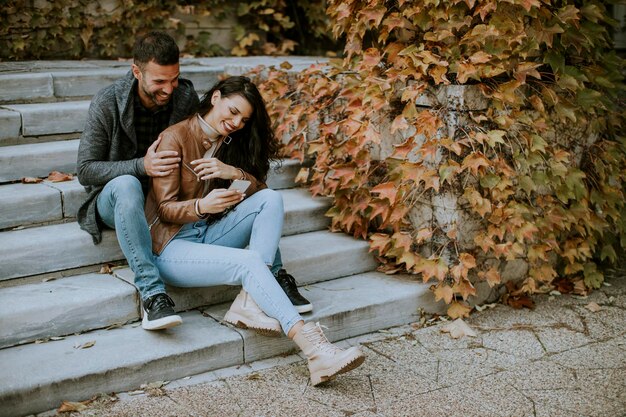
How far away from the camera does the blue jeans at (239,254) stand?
3.21 metres

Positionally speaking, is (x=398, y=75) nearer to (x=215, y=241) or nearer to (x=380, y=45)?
(x=380, y=45)

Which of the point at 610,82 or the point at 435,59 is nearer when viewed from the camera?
the point at 435,59

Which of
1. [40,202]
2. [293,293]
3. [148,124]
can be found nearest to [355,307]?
[293,293]

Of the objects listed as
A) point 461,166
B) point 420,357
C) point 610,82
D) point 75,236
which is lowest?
point 420,357

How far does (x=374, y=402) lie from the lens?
9.95ft

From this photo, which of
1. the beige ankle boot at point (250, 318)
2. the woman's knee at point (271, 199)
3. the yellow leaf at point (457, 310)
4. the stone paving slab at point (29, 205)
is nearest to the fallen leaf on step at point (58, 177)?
the stone paving slab at point (29, 205)

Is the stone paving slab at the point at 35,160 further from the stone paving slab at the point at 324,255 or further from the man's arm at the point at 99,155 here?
the stone paving slab at the point at 324,255

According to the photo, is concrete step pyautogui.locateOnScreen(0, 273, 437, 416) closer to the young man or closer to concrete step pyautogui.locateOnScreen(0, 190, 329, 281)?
the young man

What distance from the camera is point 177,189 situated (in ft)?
11.0

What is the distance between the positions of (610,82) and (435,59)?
1120mm

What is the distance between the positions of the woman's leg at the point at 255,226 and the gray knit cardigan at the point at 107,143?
1.52 ft

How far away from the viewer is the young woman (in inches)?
126

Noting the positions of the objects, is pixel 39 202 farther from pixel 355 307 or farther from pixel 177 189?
pixel 355 307

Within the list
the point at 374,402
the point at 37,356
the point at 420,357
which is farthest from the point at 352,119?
the point at 37,356
